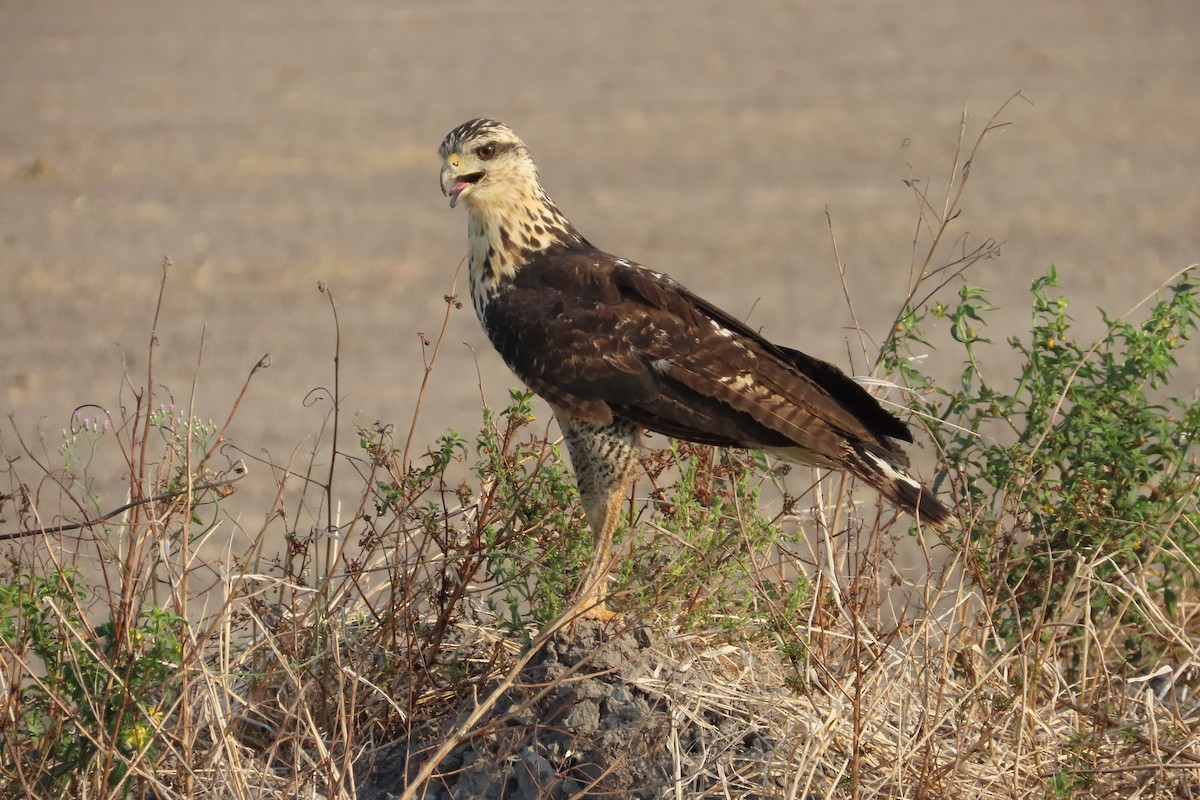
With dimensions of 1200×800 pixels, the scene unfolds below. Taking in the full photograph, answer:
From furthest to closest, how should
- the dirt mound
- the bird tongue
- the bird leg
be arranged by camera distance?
the bird tongue, the bird leg, the dirt mound

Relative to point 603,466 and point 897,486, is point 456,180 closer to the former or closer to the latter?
point 603,466

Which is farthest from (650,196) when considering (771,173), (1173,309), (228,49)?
(1173,309)

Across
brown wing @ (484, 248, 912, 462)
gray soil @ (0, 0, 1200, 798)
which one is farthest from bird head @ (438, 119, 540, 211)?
gray soil @ (0, 0, 1200, 798)

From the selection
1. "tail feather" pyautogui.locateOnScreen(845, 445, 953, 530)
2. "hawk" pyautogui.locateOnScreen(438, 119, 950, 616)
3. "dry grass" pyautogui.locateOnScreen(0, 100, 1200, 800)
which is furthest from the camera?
"hawk" pyautogui.locateOnScreen(438, 119, 950, 616)

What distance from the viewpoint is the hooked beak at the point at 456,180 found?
15.3 feet

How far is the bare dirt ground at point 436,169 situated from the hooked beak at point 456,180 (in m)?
2.99

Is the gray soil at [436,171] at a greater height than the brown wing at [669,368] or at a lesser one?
greater

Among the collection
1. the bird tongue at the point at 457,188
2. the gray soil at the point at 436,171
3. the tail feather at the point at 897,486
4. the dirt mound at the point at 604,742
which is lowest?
the dirt mound at the point at 604,742

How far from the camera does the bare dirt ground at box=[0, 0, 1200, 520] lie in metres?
9.29

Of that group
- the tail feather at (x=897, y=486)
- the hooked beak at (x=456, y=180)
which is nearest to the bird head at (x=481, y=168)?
the hooked beak at (x=456, y=180)

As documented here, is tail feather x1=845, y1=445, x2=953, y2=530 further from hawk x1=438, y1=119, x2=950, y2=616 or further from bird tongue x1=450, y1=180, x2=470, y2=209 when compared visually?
bird tongue x1=450, y1=180, x2=470, y2=209

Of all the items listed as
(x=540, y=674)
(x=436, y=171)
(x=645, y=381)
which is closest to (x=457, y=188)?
(x=645, y=381)

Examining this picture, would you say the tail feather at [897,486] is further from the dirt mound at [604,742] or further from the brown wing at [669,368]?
the dirt mound at [604,742]

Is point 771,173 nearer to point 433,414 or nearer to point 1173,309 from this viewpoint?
point 433,414
